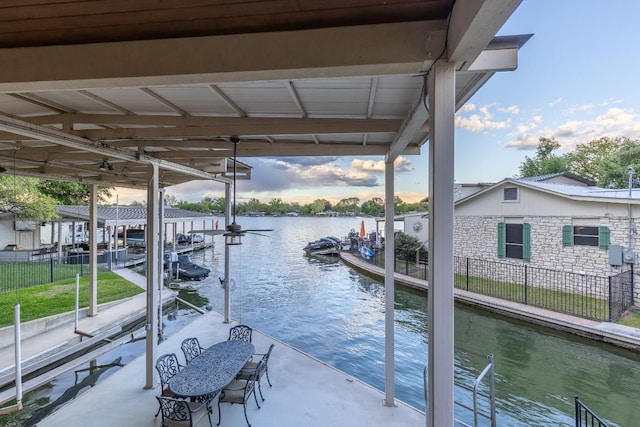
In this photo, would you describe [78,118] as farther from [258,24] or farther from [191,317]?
[191,317]

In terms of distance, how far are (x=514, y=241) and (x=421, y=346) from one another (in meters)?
6.16

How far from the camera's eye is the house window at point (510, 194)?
36.6 ft

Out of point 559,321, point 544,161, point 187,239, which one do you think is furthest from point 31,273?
point 544,161

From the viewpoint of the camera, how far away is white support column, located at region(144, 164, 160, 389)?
181 inches

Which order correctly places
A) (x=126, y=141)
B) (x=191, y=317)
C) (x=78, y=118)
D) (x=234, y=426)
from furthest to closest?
(x=191, y=317) < (x=126, y=141) < (x=234, y=426) < (x=78, y=118)

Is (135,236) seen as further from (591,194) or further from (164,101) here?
(591,194)

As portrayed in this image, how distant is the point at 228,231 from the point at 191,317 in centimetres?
522

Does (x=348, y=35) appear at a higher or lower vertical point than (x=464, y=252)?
higher

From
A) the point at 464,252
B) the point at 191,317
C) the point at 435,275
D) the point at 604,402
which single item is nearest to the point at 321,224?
the point at 464,252

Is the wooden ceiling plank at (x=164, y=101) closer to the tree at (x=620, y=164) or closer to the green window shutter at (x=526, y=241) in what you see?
the green window shutter at (x=526, y=241)

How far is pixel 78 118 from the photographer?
3477 millimetres

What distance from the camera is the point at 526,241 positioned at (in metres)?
10.8

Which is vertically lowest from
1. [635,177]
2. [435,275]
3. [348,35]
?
[435,275]

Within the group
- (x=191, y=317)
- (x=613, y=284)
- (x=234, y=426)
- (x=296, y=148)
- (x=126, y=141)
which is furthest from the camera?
(x=191, y=317)
